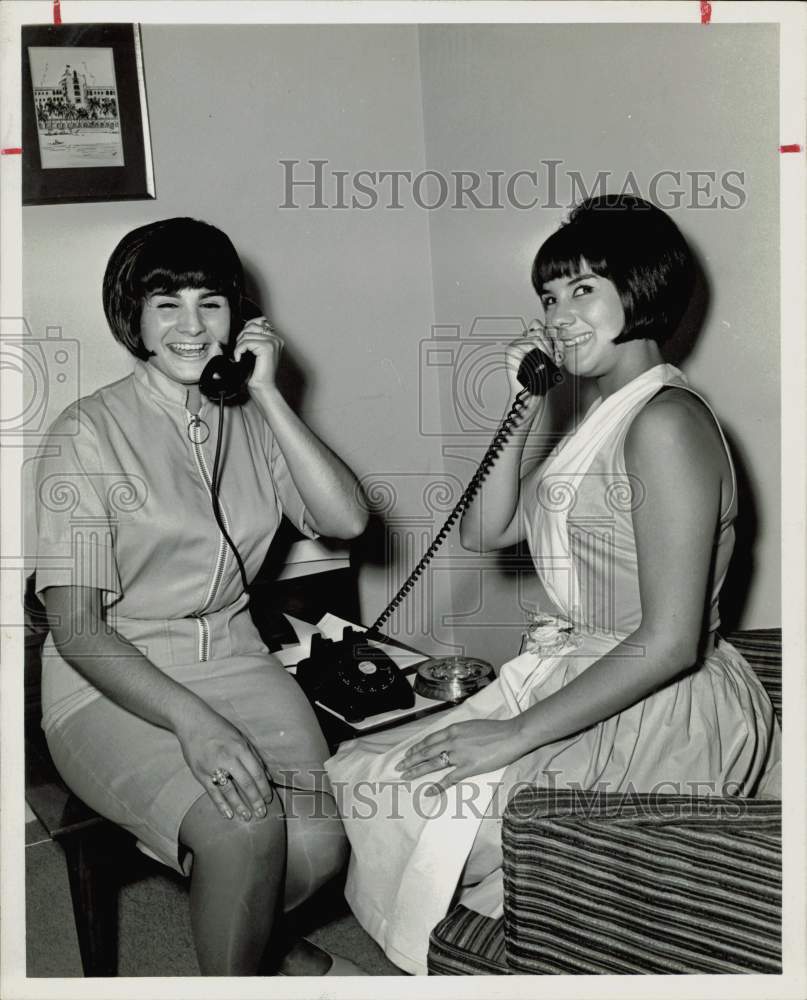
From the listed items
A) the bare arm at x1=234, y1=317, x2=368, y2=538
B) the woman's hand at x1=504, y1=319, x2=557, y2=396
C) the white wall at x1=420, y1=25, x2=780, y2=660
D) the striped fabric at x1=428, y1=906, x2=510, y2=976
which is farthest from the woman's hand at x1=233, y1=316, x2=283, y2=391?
the striped fabric at x1=428, y1=906, x2=510, y2=976

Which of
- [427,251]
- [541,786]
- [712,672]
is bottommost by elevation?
[541,786]

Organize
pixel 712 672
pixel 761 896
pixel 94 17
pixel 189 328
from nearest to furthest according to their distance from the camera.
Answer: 1. pixel 761 896
2. pixel 94 17
3. pixel 712 672
4. pixel 189 328

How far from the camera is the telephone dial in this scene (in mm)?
1632

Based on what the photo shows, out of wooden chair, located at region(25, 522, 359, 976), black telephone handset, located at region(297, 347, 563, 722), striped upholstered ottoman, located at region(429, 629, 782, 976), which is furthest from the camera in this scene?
black telephone handset, located at region(297, 347, 563, 722)

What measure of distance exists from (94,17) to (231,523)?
81cm

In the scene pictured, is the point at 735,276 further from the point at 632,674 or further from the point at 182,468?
the point at 182,468

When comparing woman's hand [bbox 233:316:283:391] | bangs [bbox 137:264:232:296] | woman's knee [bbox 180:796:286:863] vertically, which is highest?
bangs [bbox 137:264:232:296]

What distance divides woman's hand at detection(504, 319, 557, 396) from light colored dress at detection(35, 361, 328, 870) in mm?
451

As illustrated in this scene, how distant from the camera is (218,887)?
4.67ft

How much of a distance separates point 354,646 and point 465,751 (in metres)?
0.54

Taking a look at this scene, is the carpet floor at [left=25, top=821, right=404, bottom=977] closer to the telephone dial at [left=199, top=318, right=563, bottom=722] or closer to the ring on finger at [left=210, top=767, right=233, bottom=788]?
the ring on finger at [left=210, top=767, right=233, bottom=788]

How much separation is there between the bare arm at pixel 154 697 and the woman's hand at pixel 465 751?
0.24 m

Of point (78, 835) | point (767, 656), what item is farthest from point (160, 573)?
point (767, 656)

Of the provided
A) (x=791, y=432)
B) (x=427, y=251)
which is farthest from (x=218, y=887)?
(x=427, y=251)
